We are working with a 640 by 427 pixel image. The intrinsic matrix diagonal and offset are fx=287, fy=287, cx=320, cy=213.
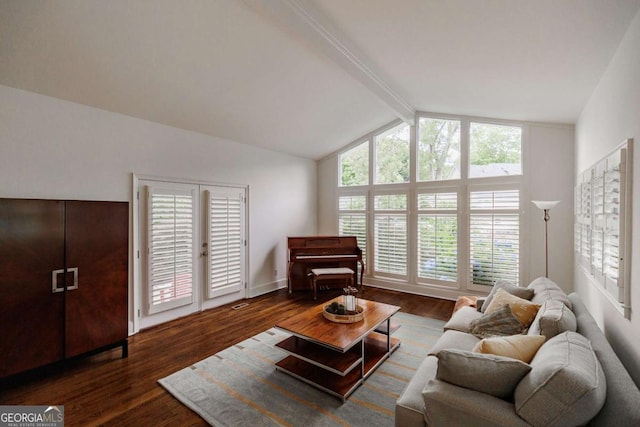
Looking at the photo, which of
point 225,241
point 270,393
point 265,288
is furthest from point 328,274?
point 270,393

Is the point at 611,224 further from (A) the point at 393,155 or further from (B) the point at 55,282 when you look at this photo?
(B) the point at 55,282

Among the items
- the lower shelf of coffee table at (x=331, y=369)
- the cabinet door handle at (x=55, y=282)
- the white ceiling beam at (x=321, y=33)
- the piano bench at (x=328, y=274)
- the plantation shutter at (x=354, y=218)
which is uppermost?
the white ceiling beam at (x=321, y=33)

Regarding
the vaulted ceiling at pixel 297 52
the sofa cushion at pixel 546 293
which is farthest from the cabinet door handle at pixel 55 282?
the sofa cushion at pixel 546 293

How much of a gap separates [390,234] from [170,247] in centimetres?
378

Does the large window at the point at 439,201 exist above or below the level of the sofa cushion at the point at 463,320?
above

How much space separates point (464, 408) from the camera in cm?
135

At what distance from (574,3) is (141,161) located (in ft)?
14.0

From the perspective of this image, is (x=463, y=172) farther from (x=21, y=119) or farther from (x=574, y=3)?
(x=21, y=119)

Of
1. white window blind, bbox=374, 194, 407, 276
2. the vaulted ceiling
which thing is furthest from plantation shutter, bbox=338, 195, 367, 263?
the vaulted ceiling

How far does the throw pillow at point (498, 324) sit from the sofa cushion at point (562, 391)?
Result: 961 millimetres

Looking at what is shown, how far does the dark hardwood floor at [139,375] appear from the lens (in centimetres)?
215

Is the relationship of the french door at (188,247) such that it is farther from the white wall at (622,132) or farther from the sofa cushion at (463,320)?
the white wall at (622,132)

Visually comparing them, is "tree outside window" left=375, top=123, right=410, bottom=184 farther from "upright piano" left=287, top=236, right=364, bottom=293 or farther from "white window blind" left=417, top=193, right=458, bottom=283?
"upright piano" left=287, top=236, right=364, bottom=293

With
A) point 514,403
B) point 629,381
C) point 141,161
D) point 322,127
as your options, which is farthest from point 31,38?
point 629,381
